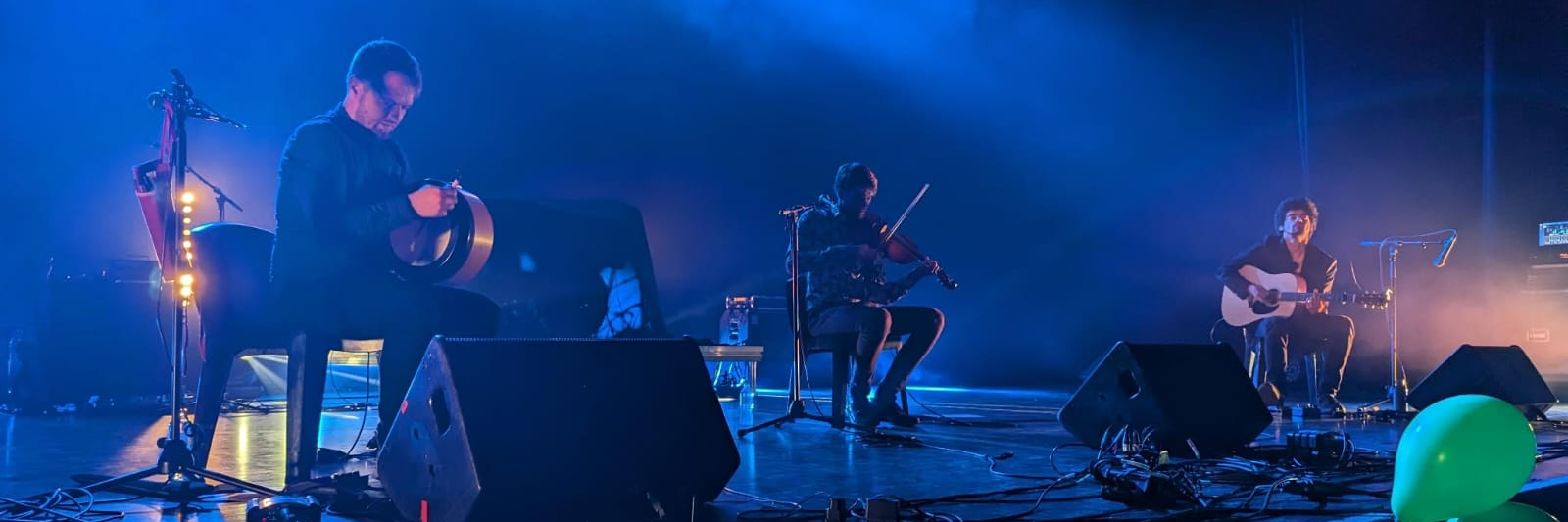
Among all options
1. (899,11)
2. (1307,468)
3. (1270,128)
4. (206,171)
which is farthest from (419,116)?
(1270,128)

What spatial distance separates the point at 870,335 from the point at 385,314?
7.15ft

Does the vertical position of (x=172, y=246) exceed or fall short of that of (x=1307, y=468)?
it exceeds it

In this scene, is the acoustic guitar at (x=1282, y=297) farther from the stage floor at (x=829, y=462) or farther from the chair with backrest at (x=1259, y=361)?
the stage floor at (x=829, y=462)

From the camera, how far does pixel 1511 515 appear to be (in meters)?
2.09

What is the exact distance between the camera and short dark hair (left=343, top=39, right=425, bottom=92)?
2859 mm

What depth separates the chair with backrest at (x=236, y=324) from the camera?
9.23 ft

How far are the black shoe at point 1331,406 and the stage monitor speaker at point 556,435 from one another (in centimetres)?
437

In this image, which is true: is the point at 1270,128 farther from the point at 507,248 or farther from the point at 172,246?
the point at 172,246

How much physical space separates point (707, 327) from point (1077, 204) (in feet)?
11.2

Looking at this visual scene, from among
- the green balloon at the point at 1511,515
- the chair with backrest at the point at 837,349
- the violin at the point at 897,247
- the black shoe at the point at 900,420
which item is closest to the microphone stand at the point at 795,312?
the chair with backrest at the point at 837,349

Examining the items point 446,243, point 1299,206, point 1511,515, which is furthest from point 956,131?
point 1511,515

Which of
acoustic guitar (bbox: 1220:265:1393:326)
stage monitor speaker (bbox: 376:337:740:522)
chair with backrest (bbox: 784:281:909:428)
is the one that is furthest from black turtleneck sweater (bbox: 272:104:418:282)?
acoustic guitar (bbox: 1220:265:1393:326)

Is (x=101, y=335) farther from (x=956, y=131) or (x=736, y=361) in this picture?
(x=956, y=131)

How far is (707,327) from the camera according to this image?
8172mm
